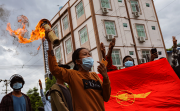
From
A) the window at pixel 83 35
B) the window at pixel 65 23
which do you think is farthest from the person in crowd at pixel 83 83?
the window at pixel 65 23

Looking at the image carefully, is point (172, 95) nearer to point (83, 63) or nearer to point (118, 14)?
point (83, 63)

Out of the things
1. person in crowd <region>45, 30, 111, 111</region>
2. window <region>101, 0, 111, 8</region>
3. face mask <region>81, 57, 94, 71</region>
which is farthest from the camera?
window <region>101, 0, 111, 8</region>

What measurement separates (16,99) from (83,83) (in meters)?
2.43

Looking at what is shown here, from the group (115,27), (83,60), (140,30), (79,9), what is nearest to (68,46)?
(79,9)

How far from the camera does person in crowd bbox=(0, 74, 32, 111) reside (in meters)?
3.85

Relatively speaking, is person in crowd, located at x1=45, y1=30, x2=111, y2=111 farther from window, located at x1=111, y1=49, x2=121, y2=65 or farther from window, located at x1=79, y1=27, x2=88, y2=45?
window, located at x1=79, y1=27, x2=88, y2=45

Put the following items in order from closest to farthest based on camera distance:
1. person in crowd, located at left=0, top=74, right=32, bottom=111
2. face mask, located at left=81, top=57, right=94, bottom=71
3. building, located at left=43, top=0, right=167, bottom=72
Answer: face mask, located at left=81, top=57, right=94, bottom=71, person in crowd, located at left=0, top=74, right=32, bottom=111, building, located at left=43, top=0, right=167, bottom=72

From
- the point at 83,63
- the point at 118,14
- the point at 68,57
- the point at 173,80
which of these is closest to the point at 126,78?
the point at 173,80

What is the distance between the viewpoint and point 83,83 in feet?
7.80

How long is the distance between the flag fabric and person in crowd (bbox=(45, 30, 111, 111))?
228cm

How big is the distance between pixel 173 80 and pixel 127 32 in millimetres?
14465

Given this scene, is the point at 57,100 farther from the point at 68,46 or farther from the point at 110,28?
the point at 68,46

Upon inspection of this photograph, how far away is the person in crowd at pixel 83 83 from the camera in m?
2.24

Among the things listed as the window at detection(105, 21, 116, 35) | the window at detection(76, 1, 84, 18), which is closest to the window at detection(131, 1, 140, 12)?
the window at detection(105, 21, 116, 35)
